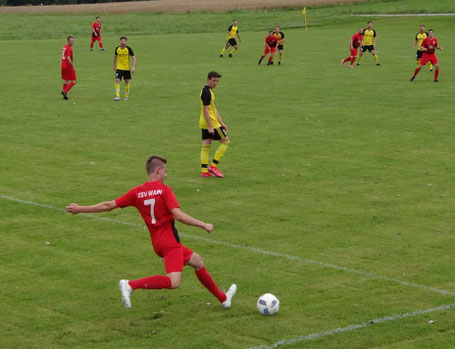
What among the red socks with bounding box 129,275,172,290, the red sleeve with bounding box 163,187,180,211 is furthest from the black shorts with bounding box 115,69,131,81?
the red socks with bounding box 129,275,172,290

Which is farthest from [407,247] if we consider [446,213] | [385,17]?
[385,17]

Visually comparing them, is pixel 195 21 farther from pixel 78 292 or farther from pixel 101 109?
pixel 78 292

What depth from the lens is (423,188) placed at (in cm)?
1870

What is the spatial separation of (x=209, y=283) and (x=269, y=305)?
0.83 metres

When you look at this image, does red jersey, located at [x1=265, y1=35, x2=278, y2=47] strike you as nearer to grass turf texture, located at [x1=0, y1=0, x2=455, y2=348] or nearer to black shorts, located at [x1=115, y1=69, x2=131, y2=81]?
grass turf texture, located at [x1=0, y1=0, x2=455, y2=348]

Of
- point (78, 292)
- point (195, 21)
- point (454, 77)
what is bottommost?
point (78, 292)

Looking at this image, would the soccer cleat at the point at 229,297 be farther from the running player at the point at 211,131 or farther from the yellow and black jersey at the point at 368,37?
the yellow and black jersey at the point at 368,37

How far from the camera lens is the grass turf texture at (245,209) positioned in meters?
10.9

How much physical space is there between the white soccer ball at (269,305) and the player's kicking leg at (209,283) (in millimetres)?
457

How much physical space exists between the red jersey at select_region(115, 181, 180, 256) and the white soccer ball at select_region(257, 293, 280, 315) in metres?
1.39

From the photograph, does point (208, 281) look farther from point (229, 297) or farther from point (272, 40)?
point (272, 40)

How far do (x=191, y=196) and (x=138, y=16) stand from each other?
80739 mm

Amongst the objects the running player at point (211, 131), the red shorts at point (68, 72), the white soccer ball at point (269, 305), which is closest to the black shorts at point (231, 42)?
the red shorts at point (68, 72)

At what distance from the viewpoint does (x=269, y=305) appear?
35.9 feet
